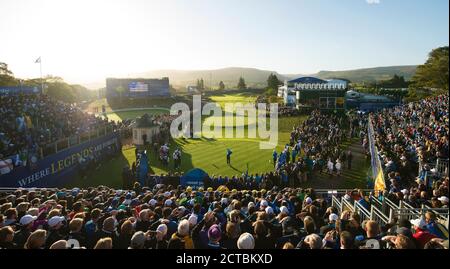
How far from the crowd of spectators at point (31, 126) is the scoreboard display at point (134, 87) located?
142 feet

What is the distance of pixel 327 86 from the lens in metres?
57.5

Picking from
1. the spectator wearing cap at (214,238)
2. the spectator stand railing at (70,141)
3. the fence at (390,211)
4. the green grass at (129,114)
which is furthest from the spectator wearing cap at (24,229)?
the green grass at (129,114)

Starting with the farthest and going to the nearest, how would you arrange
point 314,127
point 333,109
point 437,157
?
point 333,109, point 314,127, point 437,157

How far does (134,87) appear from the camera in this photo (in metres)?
77.8

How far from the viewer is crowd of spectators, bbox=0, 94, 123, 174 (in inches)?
768

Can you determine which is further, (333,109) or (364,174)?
(333,109)

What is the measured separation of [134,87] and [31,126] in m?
54.1

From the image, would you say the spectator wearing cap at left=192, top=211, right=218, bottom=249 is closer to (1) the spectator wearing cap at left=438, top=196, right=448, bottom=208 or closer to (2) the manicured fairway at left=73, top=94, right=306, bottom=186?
(1) the spectator wearing cap at left=438, top=196, right=448, bottom=208

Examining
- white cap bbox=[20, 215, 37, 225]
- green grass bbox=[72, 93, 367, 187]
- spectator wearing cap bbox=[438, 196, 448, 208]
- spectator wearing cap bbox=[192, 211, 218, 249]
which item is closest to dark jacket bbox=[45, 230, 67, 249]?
white cap bbox=[20, 215, 37, 225]

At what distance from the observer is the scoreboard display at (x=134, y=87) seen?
Result: 76.2m

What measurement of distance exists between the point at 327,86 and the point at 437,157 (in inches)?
1751

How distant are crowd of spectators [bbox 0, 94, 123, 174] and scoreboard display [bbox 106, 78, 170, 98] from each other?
43366 mm
